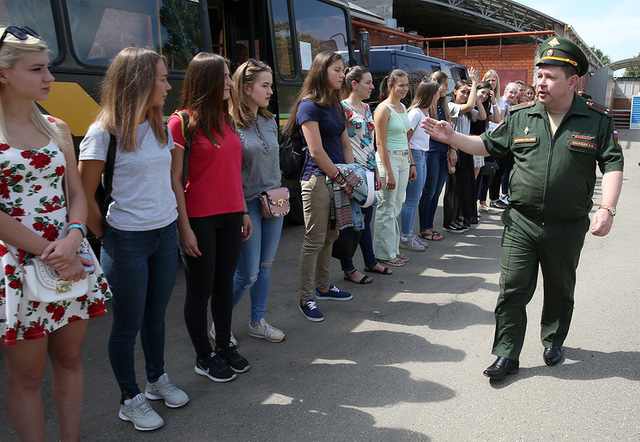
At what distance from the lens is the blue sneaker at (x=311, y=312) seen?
13.2 feet

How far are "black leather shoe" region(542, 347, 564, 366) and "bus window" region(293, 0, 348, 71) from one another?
4447mm

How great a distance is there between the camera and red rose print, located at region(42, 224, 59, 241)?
7.01 feet

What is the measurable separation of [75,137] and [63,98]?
30 cm

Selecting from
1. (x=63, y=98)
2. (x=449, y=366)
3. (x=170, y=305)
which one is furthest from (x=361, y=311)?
(x=63, y=98)

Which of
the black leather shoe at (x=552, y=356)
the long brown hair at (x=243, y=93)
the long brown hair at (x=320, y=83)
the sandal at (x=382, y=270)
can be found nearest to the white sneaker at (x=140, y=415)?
the long brown hair at (x=243, y=93)

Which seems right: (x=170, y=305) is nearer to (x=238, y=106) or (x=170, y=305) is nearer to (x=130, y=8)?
(x=238, y=106)

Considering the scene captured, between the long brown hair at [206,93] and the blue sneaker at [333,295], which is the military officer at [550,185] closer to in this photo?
the long brown hair at [206,93]

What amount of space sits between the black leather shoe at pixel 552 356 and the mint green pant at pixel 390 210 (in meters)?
2.20

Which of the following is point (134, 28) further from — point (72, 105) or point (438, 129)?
point (438, 129)

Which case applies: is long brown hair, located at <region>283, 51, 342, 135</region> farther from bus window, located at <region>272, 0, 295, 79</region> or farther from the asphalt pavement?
bus window, located at <region>272, 0, 295, 79</region>

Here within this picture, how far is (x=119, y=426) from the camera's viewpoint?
2.70m

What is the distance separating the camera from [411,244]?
6.01 metres

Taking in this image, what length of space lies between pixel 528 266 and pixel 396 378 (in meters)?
1.06

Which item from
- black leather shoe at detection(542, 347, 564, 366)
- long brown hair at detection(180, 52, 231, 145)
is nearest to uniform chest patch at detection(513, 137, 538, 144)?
black leather shoe at detection(542, 347, 564, 366)
